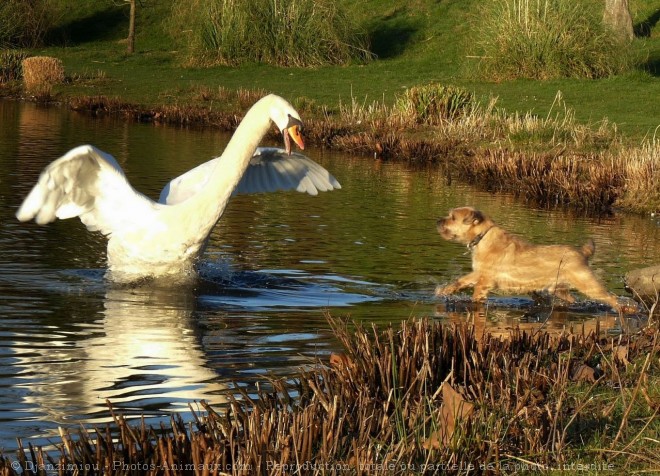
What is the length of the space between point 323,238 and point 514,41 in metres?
24.6

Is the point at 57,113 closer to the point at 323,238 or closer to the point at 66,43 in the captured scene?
the point at 323,238

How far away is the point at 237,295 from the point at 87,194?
5.11ft

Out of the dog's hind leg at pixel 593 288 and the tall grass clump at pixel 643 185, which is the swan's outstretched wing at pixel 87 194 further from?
the tall grass clump at pixel 643 185

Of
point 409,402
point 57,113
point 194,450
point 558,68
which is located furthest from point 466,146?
point 194,450

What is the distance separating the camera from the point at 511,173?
765 inches

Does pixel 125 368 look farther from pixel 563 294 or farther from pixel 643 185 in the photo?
pixel 643 185

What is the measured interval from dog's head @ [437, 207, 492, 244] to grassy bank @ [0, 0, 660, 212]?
7.10m

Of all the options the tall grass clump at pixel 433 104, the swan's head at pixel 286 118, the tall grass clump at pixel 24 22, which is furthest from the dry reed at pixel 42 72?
the swan's head at pixel 286 118

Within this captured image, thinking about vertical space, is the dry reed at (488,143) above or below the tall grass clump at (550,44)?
below

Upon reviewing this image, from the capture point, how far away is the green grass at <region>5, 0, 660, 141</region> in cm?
3173

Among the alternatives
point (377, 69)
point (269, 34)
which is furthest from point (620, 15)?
point (269, 34)

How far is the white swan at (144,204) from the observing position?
378 inches

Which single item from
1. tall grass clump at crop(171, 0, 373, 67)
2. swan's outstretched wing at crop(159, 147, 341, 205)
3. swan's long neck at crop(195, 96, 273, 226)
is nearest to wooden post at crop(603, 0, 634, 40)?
tall grass clump at crop(171, 0, 373, 67)

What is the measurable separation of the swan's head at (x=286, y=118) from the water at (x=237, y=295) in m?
1.43
